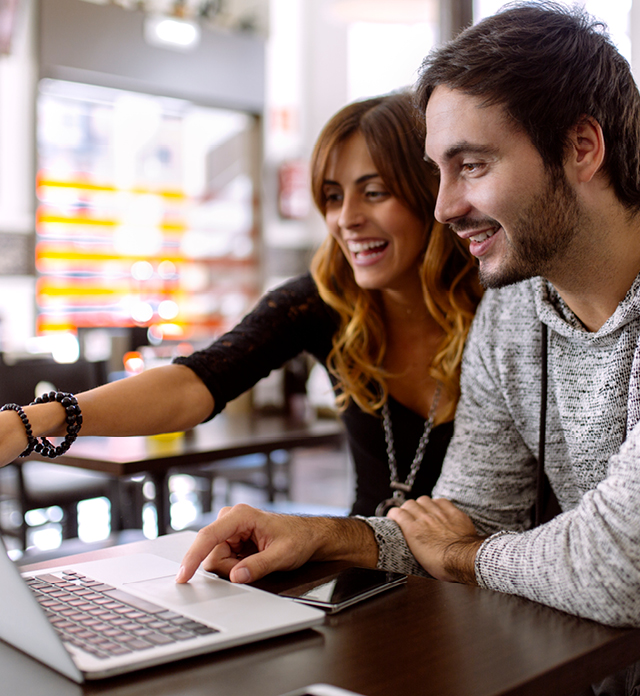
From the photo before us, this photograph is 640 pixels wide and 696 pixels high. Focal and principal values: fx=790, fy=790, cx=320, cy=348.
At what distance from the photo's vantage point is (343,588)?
0.80m

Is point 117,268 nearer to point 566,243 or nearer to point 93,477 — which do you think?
point 93,477

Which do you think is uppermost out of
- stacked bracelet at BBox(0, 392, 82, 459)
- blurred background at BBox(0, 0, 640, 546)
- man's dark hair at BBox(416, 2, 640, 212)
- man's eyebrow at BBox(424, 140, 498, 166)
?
blurred background at BBox(0, 0, 640, 546)

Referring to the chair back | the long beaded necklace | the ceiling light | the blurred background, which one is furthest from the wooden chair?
the ceiling light

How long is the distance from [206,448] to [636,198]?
132 cm

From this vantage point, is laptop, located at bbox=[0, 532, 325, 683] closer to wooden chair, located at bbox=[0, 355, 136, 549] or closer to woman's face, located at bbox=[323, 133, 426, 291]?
woman's face, located at bbox=[323, 133, 426, 291]

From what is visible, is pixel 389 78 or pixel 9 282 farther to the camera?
pixel 389 78

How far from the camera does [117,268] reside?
598 centimetres

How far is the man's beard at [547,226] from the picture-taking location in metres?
1.10

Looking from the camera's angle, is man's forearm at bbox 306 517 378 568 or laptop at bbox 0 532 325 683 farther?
man's forearm at bbox 306 517 378 568

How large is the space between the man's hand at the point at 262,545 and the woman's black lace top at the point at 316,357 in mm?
489

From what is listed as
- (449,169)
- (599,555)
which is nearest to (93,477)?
(449,169)

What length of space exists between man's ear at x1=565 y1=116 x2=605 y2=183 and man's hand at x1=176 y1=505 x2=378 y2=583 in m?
0.60

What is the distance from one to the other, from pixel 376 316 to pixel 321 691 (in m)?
1.14

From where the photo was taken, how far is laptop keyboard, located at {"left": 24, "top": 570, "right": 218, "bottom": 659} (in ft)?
2.09
